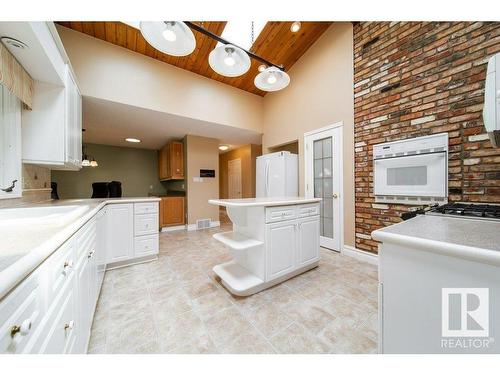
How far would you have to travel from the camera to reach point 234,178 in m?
6.82

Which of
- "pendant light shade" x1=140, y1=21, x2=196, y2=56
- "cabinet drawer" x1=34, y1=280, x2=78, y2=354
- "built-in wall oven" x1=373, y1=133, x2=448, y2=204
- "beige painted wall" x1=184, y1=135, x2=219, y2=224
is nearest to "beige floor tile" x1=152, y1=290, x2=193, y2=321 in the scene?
"cabinet drawer" x1=34, y1=280, x2=78, y2=354

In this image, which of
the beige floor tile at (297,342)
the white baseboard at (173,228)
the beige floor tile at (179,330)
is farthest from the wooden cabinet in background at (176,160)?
the beige floor tile at (297,342)

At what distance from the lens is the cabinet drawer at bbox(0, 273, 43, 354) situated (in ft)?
1.36

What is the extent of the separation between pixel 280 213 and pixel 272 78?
57.2 inches

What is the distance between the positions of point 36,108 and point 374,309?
145 inches

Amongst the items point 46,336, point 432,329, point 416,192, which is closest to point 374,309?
point 432,329

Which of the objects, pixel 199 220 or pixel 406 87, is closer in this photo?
pixel 406 87

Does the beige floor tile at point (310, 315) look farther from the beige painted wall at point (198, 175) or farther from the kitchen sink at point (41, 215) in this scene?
the beige painted wall at point (198, 175)

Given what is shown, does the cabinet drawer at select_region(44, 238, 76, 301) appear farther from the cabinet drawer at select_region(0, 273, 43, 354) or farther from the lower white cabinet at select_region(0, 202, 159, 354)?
the cabinet drawer at select_region(0, 273, 43, 354)

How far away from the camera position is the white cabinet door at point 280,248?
185 centimetres

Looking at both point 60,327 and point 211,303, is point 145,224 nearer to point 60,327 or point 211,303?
point 211,303

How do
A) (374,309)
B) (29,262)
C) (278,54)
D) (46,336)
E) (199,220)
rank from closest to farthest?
(29,262)
(46,336)
(374,309)
(278,54)
(199,220)
